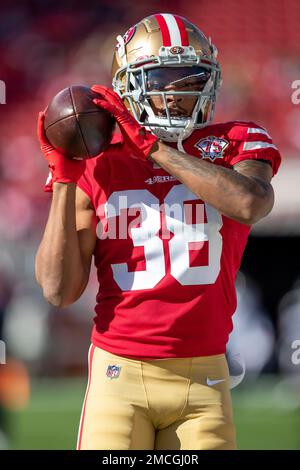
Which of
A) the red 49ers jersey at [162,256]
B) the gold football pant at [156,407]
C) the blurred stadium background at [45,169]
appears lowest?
the gold football pant at [156,407]

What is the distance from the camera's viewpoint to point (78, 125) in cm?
225

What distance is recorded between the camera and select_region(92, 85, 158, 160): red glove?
2.25 m

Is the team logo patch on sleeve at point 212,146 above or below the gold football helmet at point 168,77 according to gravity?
below

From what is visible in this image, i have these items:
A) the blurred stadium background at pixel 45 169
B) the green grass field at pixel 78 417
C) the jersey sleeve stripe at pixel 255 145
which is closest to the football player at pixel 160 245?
the jersey sleeve stripe at pixel 255 145

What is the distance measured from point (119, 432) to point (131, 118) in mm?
850

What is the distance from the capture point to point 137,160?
2396 millimetres

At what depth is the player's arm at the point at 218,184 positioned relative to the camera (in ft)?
7.27

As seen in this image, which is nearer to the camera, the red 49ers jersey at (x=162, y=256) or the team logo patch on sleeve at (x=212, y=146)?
the red 49ers jersey at (x=162, y=256)

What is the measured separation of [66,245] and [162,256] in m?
0.27

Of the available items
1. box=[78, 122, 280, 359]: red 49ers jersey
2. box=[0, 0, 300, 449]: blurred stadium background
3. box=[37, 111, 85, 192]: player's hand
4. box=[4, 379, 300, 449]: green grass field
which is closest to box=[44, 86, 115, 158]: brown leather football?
box=[37, 111, 85, 192]: player's hand

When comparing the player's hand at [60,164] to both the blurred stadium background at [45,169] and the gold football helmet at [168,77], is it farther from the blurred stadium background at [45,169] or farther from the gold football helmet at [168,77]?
the blurred stadium background at [45,169]

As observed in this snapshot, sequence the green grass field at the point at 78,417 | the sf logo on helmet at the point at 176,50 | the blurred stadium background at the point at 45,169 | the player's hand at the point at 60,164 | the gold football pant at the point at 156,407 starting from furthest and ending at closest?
the blurred stadium background at the point at 45,169 < the green grass field at the point at 78,417 < the sf logo on helmet at the point at 176,50 < the player's hand at the point at 60,164 < the gold football pant at the point at 156,407

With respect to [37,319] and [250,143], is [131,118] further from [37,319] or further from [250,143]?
[37,319]

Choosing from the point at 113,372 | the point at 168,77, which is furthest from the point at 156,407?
the point at 168,77
